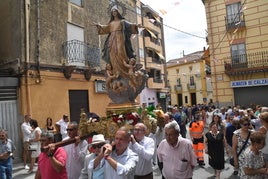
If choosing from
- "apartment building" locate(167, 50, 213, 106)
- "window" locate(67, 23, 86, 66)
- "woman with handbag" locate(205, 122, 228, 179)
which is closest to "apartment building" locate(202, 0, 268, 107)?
"window" locate(67, 23, 86, 66)

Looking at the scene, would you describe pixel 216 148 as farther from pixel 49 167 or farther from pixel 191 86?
pixel 191 86

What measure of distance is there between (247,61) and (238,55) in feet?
2.35

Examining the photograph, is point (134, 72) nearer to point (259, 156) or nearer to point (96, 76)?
point (259, 156)

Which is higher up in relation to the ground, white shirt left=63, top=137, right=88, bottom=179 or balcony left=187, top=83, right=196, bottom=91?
balcony left=187, top=83, right=196, bottom=91

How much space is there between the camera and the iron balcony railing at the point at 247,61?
61.8 ft

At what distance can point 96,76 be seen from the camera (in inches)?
642

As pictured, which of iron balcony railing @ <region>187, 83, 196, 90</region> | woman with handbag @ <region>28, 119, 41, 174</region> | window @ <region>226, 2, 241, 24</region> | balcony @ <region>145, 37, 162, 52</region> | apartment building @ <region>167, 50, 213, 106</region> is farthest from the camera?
iron balcony railing @ <region>187, 83, 196, 90</region>

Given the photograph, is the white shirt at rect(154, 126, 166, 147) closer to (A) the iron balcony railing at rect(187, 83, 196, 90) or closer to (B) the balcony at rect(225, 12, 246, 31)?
(B) the balcony at rect(225, 12, 246, 31)

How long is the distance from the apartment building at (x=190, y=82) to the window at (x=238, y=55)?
25112 mm

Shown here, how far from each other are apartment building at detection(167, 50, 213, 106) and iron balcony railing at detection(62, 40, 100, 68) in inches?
1240

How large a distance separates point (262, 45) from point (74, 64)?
11.7 m

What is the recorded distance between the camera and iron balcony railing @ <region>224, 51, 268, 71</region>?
18.8 m

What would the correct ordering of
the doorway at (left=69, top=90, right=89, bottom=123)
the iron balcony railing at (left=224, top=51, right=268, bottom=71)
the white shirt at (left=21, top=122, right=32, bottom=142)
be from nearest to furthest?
the white shirt at (left=21, top=122, right=32, bottom=142)
the doorway at (left=69, top=90, right=89, bottom=123)
the iron balcony railing at (left=224, top=51, right=268, bottom=71)

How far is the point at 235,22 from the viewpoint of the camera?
63.9 ft
